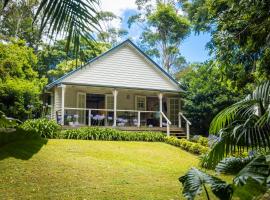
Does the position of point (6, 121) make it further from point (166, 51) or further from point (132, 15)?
point (132, 15)

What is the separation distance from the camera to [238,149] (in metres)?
4.17

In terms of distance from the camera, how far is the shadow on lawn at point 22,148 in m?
2.15

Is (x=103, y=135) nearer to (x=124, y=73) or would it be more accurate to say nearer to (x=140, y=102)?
(x=124, y=73)

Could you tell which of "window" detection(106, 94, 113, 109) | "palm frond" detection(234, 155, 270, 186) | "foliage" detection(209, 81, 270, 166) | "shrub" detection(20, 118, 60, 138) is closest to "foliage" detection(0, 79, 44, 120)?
"shrub" detection(20, 118, 60, 138)

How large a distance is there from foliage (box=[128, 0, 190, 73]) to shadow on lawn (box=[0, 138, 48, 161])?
3133 centimetres

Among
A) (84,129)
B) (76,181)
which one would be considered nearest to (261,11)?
(76,181)

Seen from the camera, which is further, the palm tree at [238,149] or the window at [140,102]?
the window at [140,102]

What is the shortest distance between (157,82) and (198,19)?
6545 millimetres

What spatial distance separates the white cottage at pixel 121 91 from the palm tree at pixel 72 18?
16063mm

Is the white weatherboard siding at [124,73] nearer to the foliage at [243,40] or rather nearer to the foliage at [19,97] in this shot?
the foliage at [19,97]

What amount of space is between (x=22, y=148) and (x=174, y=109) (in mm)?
20672

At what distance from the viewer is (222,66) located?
23.6ft

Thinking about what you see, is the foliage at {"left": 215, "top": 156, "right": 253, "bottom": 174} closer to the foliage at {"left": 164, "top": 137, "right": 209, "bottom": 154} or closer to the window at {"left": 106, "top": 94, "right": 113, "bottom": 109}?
the foliage at {"left": 164, "top": 137, "right": 209, "bottom": 154}

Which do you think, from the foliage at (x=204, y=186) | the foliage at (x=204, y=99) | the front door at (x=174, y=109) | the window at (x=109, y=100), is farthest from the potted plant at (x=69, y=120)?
the foliage at (x=204, y=186)
